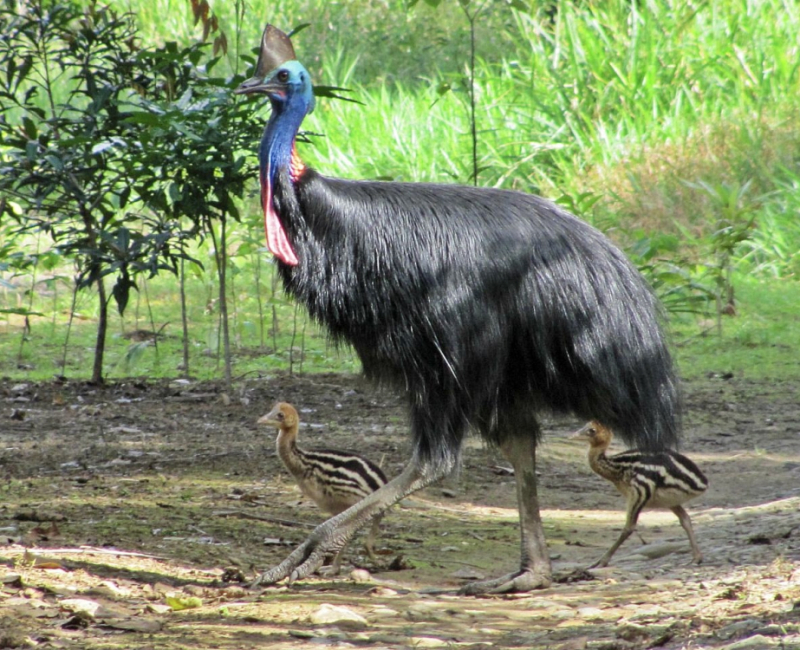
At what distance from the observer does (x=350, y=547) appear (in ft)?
16.7

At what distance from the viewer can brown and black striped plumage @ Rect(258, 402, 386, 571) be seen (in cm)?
484

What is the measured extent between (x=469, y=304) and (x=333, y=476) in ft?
3.73

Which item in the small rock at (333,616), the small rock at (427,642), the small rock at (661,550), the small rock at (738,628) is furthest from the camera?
the small rock at (661,550)

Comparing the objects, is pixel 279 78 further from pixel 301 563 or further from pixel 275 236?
pixel 301 563

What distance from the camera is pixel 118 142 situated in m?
7.01

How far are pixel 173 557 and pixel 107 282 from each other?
6.59m

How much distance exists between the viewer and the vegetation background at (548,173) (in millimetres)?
8742

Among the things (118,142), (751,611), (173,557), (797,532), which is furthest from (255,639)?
(118,142)

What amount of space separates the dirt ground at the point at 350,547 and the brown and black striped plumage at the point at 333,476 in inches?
6.5

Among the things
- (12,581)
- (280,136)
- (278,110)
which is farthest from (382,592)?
(278,110)

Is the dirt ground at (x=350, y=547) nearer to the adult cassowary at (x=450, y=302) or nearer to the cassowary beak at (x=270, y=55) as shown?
the adult cassowary at (x=450, y=302)

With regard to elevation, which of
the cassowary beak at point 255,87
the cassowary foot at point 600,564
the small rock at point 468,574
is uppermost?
the cassowary beak at point 255,87

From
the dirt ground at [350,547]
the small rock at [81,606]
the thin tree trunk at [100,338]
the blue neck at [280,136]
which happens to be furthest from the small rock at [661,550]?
the thin tree trunk at [100,338]

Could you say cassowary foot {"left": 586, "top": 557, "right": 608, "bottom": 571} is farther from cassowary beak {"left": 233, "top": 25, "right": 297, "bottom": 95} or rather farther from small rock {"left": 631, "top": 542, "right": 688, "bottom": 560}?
cassowary beak {"left": 233, "top": 25, "right": 297, "bottom": 95}
